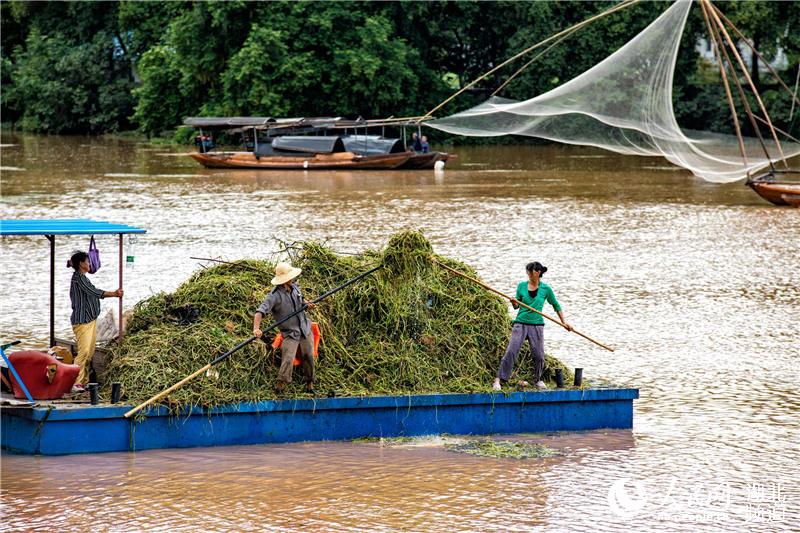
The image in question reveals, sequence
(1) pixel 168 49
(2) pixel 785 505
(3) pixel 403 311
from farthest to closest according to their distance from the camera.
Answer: (1) pixel 168 49
(3) pixel 403 311
(2) pixel 785 505

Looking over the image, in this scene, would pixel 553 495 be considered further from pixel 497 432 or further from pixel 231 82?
pixel 231 82

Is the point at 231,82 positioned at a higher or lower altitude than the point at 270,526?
higher

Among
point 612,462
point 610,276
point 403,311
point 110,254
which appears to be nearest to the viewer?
point 612,462

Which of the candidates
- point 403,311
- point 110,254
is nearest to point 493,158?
point 110,254

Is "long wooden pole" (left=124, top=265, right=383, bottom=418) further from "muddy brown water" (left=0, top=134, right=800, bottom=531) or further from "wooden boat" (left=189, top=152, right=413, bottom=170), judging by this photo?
"wooden boat" (left=189, top=152, right=413, bottom=170)

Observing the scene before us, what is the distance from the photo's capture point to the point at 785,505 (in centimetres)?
865

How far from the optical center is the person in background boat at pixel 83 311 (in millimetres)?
9633

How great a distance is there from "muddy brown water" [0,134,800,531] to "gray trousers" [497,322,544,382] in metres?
0.60

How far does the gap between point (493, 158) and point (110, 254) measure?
2444 centimetres

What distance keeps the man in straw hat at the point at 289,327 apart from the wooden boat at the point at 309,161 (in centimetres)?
2576

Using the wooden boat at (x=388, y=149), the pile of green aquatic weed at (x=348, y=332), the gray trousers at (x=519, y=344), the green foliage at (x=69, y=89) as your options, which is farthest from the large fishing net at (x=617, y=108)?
the green foliage at (x=69, y=89)

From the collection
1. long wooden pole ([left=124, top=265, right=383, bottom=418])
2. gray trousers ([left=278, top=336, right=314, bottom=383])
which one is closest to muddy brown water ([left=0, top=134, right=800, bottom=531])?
long wooden pole ([left=124, top=265, right=383, bottom=418])

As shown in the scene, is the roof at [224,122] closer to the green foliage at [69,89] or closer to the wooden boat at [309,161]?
the wooden boat at [309,161]

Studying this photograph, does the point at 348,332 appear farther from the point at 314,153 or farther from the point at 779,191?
the point at 314,153
